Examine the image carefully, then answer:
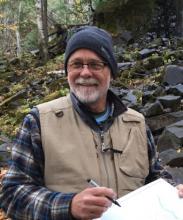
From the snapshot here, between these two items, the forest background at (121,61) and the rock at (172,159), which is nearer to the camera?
the rock at (172,159)

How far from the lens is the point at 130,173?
2711 millimetres

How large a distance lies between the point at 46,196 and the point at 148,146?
797 millimetres

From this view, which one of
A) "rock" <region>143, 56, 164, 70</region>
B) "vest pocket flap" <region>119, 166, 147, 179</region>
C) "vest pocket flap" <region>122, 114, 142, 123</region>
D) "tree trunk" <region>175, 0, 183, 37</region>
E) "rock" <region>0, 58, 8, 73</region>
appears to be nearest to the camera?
"vest pocket flap" <region>119, 166, 147, 179</region>

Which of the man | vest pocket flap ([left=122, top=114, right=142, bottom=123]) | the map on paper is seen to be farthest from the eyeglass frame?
the map on paper

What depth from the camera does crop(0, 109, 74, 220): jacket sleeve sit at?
2445 millimetres

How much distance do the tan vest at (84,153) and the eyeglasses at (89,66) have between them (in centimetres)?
20

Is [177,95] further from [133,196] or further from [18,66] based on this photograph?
[18,66]

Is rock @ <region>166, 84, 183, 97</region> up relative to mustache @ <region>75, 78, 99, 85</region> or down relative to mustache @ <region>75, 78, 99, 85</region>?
down

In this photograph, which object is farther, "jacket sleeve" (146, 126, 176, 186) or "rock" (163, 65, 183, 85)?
"rock" (163, 65, 183, 85)

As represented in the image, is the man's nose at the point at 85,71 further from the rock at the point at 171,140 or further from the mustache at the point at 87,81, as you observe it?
the rock at the point at 171,140

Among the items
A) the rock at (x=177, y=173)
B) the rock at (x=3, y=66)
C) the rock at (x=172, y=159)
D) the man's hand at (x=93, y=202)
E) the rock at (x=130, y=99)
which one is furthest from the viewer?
the rock at (x=3, y=66)

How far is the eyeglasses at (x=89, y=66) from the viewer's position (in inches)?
107

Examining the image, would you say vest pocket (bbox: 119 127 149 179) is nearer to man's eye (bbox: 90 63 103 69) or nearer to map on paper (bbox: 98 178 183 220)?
map on paper (bbox: 98 178 183 220)

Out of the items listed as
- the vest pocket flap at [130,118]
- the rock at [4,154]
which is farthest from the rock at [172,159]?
the vest pocket flap at [130,118]
